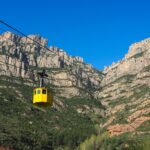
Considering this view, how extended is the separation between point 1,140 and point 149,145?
9906 cm

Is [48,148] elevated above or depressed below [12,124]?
below

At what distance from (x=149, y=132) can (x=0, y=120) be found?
74.1m

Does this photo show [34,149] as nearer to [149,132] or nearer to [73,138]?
[73,138]

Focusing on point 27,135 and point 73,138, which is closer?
point 73,138

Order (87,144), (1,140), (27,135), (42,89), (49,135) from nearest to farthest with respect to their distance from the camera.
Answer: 1. (42,89)
2. (87,144)
3. (1,140)
4. (27,135)
5. (49,135)

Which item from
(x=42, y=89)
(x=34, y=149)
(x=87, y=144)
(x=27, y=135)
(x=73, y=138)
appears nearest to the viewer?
(x=42, y=89)

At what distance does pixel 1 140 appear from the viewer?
140m

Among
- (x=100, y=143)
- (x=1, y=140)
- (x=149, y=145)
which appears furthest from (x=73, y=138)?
(x=149, y=145)

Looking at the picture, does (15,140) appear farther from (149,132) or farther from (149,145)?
(149,145)

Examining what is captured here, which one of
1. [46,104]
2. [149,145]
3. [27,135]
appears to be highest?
[27,135]

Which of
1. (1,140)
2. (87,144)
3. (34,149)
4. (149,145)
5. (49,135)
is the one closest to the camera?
(149,145)

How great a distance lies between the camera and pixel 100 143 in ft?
221

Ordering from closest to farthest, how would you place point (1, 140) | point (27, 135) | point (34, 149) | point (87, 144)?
point (87, 144) < point (1, 140) < point (34, 149) < point (27, 135)

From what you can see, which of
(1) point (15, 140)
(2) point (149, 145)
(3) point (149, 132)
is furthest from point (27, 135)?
(2) point (149, 145)
